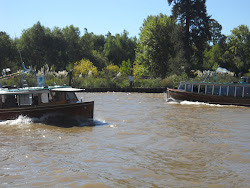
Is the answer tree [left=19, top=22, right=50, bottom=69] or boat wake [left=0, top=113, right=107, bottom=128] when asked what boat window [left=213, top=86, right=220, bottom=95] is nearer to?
boat wake [left=0, top=113, right=107, bottom=128]

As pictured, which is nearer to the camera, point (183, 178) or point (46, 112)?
point (183, 178)

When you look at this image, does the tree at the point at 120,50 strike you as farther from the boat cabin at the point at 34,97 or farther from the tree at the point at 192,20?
the boat cabin at the point at 34,97

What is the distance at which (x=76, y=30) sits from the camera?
8238 centimetres

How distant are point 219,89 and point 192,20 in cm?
2873

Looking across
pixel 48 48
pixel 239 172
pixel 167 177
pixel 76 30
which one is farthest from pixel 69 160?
pixel 76 30

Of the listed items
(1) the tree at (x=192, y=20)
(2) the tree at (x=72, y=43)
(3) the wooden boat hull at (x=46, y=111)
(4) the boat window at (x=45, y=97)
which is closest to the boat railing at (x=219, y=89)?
(3) the wooden boat hull at (x=46, y=111)

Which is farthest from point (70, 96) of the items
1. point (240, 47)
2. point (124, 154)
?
point (240, 47)

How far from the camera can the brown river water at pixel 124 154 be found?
9812 mm

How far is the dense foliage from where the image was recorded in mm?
57875

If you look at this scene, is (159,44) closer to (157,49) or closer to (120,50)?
(157,49)

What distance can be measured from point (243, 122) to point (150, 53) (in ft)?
140

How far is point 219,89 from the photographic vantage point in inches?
1307

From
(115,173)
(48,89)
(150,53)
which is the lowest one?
(115,173)

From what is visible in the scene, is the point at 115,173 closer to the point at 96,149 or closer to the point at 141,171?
Answer: the point at 141,171
